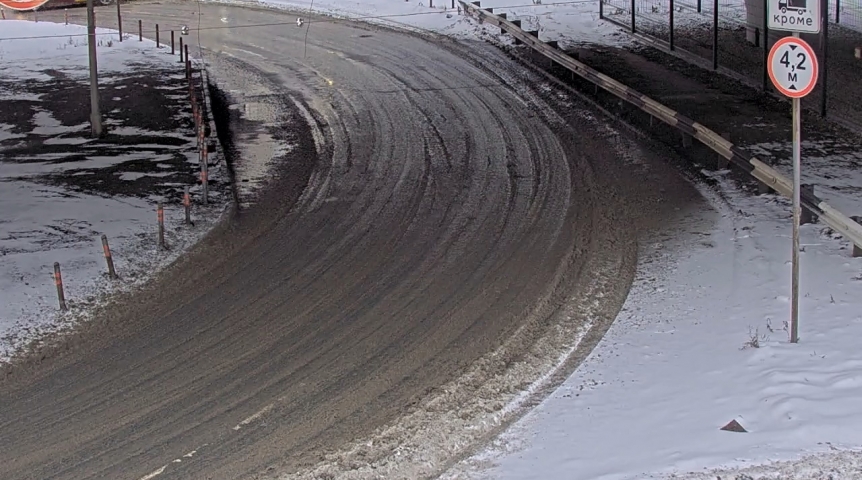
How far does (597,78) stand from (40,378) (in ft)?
49.4

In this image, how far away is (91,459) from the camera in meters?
9.76

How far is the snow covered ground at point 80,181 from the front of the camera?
1466cm

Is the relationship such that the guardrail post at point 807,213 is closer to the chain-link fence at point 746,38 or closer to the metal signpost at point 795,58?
the metal signpost at point 795,58

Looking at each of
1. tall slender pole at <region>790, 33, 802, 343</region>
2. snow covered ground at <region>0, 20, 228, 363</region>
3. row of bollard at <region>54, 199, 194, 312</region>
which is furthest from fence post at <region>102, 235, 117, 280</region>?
tall slender pole at <region>790, 33, 802, 343</region>

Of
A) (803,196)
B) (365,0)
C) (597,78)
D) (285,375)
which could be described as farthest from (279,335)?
(365,0)

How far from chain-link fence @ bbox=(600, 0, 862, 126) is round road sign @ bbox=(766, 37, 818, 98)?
36.2 feet

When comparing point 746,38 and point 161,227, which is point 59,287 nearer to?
point 161,227

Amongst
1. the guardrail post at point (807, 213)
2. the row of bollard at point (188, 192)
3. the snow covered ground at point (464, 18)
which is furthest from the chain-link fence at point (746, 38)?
the row of bollard at point (188, 192)

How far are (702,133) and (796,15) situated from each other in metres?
8.08

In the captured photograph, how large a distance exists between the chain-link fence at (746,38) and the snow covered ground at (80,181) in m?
12.2

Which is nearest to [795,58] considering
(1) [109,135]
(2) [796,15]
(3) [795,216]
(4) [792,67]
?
(4) [792,67]

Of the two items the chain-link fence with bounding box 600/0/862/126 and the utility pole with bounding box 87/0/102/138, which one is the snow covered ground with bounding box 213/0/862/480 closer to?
the chain-link fence with bounding box 600/0/862/126

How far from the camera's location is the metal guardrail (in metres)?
13.6

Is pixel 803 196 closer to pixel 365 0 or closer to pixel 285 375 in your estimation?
pixel 285 375
